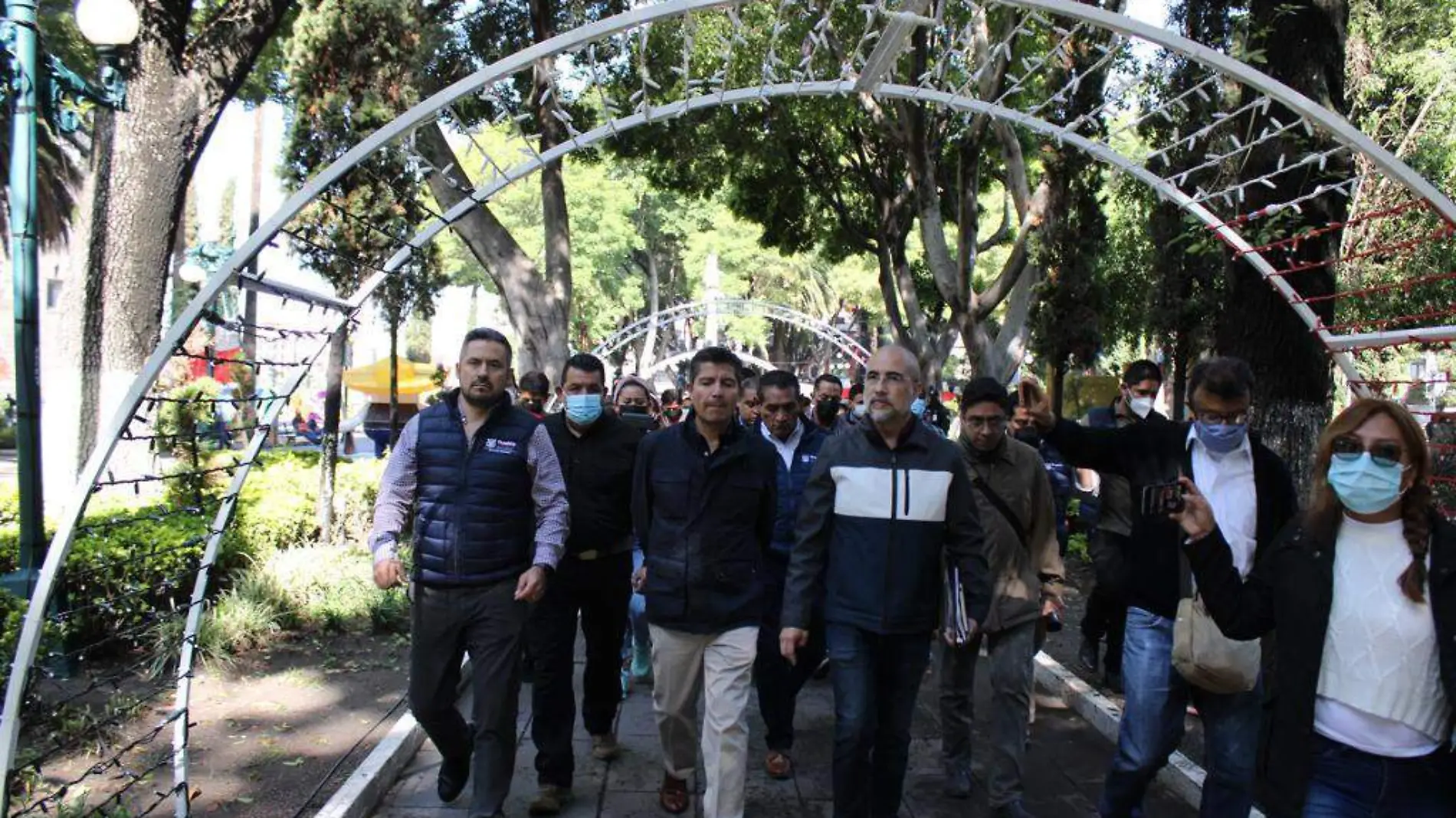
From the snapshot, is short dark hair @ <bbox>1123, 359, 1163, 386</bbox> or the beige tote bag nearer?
the beige tote bag

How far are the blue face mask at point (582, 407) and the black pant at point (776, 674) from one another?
1.17 meters

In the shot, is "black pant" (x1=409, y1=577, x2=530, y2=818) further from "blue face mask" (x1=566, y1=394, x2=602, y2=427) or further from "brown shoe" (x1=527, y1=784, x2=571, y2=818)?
"blue face mask" (x1=566, y1=394, x2=602, y2=427)

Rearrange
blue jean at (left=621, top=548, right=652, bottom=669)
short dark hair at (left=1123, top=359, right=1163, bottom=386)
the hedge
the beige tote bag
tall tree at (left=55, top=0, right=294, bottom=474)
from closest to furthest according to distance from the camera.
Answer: the beige tote bag, the hedge, short dark hair at (left=1123, top=359, right=1163, bottom=386), blue jean at (left=621, top=548, right=652, bottom=669), tall tree at (left=55, top=0, right=294, bottom=474)

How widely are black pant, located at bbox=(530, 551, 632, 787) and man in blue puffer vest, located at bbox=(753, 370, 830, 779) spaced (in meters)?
0.75

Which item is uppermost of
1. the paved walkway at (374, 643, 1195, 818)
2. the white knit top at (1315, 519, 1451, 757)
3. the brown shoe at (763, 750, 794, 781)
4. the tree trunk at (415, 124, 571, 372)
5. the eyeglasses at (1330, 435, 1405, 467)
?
the tree trunk at (415, 124, 571, 372)

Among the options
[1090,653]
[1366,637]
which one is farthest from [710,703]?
[1090,653]

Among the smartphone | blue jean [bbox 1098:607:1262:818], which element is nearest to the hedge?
the smartphone

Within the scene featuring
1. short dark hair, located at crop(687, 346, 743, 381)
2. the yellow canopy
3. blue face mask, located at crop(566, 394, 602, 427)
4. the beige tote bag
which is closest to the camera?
the beige tote bag

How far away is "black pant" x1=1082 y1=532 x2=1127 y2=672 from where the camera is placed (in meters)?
6.22

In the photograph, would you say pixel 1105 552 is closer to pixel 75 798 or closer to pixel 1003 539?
pixel 1003 539

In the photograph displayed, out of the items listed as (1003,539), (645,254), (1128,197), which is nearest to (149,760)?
(1003,539)

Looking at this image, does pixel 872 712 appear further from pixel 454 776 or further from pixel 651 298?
pixel 651 298

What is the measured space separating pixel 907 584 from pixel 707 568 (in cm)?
85

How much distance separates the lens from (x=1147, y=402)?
5.96 metres
